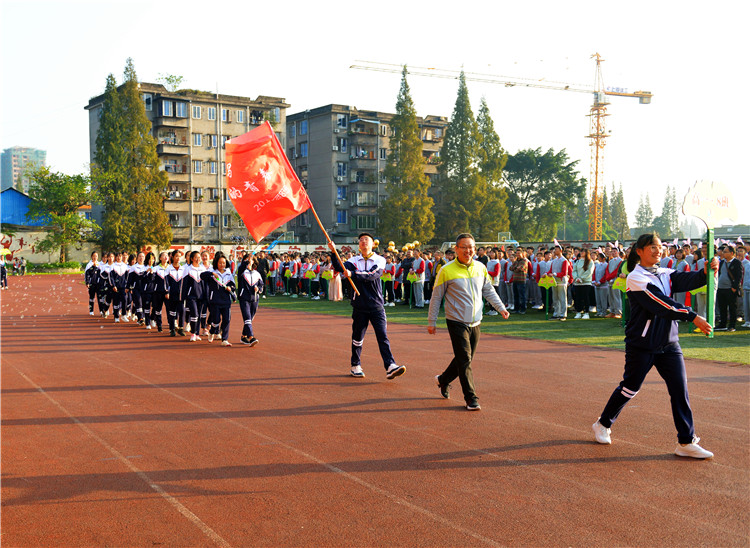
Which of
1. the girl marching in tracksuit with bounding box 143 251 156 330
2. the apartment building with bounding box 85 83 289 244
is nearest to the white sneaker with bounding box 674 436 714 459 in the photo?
the girl marching in tracksuit with bounding box 143 251 156 330

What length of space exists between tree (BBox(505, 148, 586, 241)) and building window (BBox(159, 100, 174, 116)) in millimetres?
36220

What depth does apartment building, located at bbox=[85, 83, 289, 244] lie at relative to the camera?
6794 cm

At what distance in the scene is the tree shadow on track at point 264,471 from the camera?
5.54 metres

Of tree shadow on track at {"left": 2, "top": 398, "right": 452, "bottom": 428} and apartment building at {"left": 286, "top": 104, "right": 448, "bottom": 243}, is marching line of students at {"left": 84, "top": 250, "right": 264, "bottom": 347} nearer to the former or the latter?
tree shadow on track at {"left": 2, "top": 398, "right": 452, "bottom": 428}

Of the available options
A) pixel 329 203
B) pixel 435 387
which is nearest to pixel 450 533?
pixel 435 387

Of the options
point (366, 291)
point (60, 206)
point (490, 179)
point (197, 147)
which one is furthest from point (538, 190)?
point (366, 291)

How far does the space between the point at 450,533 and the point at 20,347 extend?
1332 cm

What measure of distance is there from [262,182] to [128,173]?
53920mm

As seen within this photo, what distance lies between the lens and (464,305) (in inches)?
331

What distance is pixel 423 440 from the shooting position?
695 cm

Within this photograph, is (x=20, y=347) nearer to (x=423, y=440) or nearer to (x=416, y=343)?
(x=416, y=343)

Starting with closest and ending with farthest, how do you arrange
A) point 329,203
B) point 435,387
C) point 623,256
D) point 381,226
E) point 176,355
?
point 435,387
point 176,355
point 623,256
point 381,226
point 329,203

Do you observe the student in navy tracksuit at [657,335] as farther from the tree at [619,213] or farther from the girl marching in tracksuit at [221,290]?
the tree at [619,213]

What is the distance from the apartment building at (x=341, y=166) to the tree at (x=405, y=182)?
1135 cm
